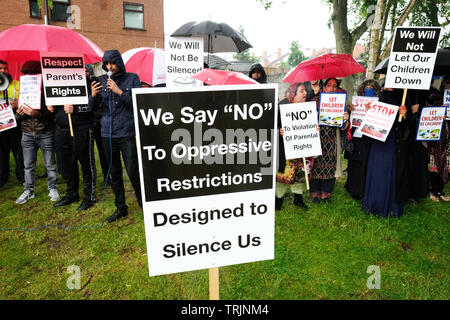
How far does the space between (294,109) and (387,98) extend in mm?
1337

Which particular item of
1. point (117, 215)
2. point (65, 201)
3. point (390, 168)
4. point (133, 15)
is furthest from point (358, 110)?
point (133, 15)

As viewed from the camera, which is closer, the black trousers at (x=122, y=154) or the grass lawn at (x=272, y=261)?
the grass lawn at (x=272, y=261)

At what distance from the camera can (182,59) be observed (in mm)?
4512

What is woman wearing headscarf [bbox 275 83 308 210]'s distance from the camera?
14.8 ft

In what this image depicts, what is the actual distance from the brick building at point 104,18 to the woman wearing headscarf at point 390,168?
1408 centimetres

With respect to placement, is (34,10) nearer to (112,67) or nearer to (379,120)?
(112,67)

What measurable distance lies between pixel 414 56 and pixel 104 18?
58.5 ft

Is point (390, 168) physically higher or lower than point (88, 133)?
lower

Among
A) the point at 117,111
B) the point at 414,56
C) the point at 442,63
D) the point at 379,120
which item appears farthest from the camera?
the point at 442,63

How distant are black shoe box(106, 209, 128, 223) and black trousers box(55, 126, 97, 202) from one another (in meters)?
0.75

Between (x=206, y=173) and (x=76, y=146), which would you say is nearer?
(x=206, y=173)

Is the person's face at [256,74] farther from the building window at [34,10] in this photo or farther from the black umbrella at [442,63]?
the building window at [34,10]

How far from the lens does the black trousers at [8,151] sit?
5.67 meters

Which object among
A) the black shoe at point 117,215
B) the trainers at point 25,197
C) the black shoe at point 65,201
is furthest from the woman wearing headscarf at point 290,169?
the trainers at point 25,197
